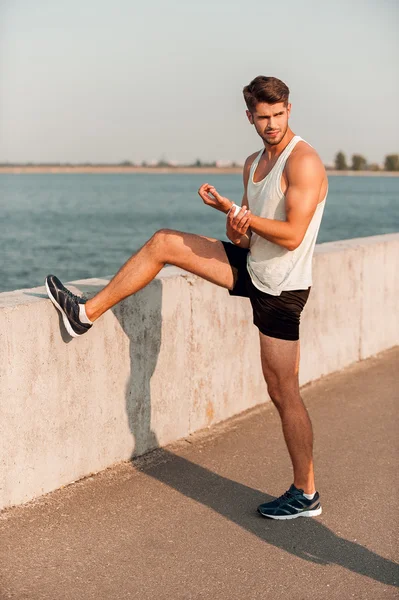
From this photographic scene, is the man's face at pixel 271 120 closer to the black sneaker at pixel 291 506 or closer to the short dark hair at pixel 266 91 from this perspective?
the short dark hair at pixel 266 91

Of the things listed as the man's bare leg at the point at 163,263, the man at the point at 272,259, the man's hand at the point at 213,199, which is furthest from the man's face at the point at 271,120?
the man's bare leg at the point at 163,263

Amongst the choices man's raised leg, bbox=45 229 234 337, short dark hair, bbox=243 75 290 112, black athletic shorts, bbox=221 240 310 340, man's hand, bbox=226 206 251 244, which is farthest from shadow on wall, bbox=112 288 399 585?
short dark hair, bbox=243 75 290 112

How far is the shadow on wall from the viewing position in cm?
403

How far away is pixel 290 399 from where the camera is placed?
444 centimetres

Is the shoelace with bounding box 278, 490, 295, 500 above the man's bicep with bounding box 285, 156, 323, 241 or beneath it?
beneath

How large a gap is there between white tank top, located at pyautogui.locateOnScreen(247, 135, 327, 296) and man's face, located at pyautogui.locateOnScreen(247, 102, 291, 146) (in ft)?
0.28

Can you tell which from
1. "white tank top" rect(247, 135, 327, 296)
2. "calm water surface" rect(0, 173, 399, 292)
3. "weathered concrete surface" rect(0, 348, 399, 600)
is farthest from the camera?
"calm water surface" rect(0, 173, 399, 292)

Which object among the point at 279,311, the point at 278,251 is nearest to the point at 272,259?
the point at 278,251

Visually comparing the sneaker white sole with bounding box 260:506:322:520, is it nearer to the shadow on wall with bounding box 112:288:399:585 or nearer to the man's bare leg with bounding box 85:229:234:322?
the shadow on wall with bounding box 112:288:399:585

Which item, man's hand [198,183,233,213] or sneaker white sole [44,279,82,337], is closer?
man's hand [198,183,233,213]

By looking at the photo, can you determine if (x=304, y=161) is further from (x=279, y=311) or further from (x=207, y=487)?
(x=207, y=487)

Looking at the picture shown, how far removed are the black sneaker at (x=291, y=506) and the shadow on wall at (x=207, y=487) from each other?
39mm

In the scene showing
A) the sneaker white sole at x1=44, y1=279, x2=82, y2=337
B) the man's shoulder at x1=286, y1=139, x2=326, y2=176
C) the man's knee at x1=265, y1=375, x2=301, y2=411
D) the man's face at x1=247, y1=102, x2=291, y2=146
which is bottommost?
the man's knee at x1=265, y1=375, x2=301, y2=411

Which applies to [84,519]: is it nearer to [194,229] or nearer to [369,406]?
[369,406]
